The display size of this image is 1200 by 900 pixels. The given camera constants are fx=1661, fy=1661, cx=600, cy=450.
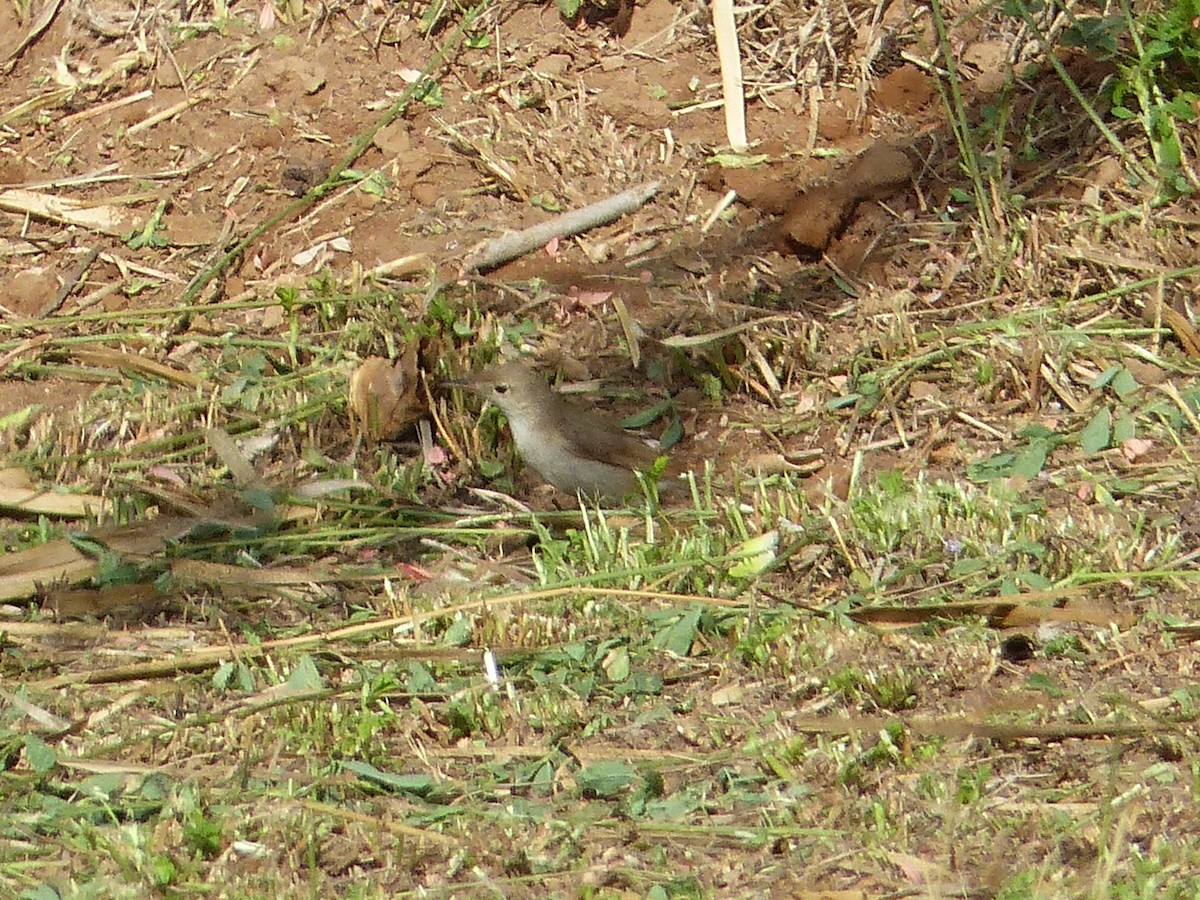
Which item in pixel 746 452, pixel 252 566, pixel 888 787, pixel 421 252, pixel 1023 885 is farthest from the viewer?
pixel 421 252

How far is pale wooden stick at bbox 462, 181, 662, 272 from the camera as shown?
6840 millimetres

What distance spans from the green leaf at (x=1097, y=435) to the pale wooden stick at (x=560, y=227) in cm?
235

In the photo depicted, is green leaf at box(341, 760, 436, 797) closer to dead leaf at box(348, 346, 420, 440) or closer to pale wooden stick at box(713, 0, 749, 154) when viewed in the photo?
dead leaf at box(348, 346, 420, 440)

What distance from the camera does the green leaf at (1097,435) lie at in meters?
5.42

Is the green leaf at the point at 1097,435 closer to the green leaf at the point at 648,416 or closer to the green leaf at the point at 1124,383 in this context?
the green leaf at the point at 1124,383

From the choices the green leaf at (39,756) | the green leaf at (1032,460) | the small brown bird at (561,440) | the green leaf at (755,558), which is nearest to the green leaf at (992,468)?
the green leaf at (1032,460)

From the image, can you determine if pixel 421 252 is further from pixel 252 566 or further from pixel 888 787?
pixel 888 787

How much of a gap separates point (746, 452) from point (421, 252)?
1835mm

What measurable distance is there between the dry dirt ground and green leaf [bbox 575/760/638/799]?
0.02m

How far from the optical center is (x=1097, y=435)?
17.9 ft

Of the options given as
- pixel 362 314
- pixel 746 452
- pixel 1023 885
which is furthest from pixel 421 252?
pixel 1023 885

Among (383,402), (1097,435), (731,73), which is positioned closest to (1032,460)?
→ (1097,435)

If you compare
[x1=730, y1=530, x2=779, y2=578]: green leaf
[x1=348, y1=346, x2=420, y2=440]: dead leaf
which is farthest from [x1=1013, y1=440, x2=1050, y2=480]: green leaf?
[x1=348, y1=346, x2=420, y2=440]: dead leaf

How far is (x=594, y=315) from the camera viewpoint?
21.7 feet
